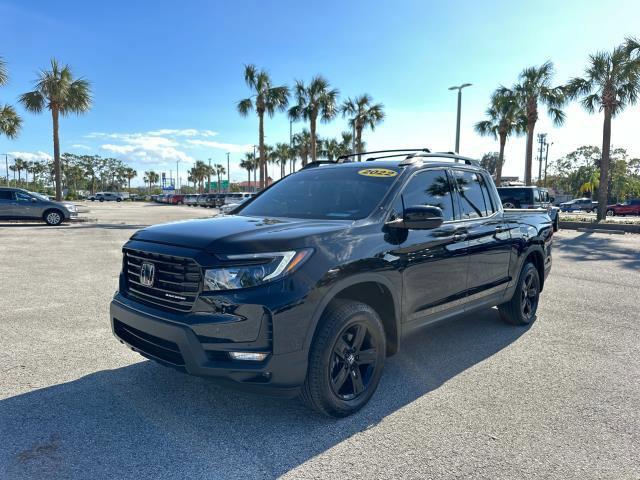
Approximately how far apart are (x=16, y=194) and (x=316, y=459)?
21270 millimetres

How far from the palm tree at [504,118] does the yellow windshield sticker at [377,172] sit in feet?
93.8

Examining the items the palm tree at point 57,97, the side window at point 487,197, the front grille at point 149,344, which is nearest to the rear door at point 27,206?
the palm tree at point 57,97

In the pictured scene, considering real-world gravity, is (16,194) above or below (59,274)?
above

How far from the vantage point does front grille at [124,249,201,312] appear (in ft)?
9.37

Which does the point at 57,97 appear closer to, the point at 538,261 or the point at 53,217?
the point at 53,217

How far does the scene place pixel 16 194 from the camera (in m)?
19.3

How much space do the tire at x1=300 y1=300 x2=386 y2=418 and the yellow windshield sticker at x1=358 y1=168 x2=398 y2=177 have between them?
126 cm

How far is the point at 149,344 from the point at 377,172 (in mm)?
2320

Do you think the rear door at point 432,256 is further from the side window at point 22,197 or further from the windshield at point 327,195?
the side window at point 22,197

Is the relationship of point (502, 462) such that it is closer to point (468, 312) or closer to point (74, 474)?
point (468, 312)

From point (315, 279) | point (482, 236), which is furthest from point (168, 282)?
point (482, 236)

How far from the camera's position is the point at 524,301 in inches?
218

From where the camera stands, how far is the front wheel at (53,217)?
782 inches

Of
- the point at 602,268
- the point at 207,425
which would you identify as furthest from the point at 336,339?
the point at 602,268
